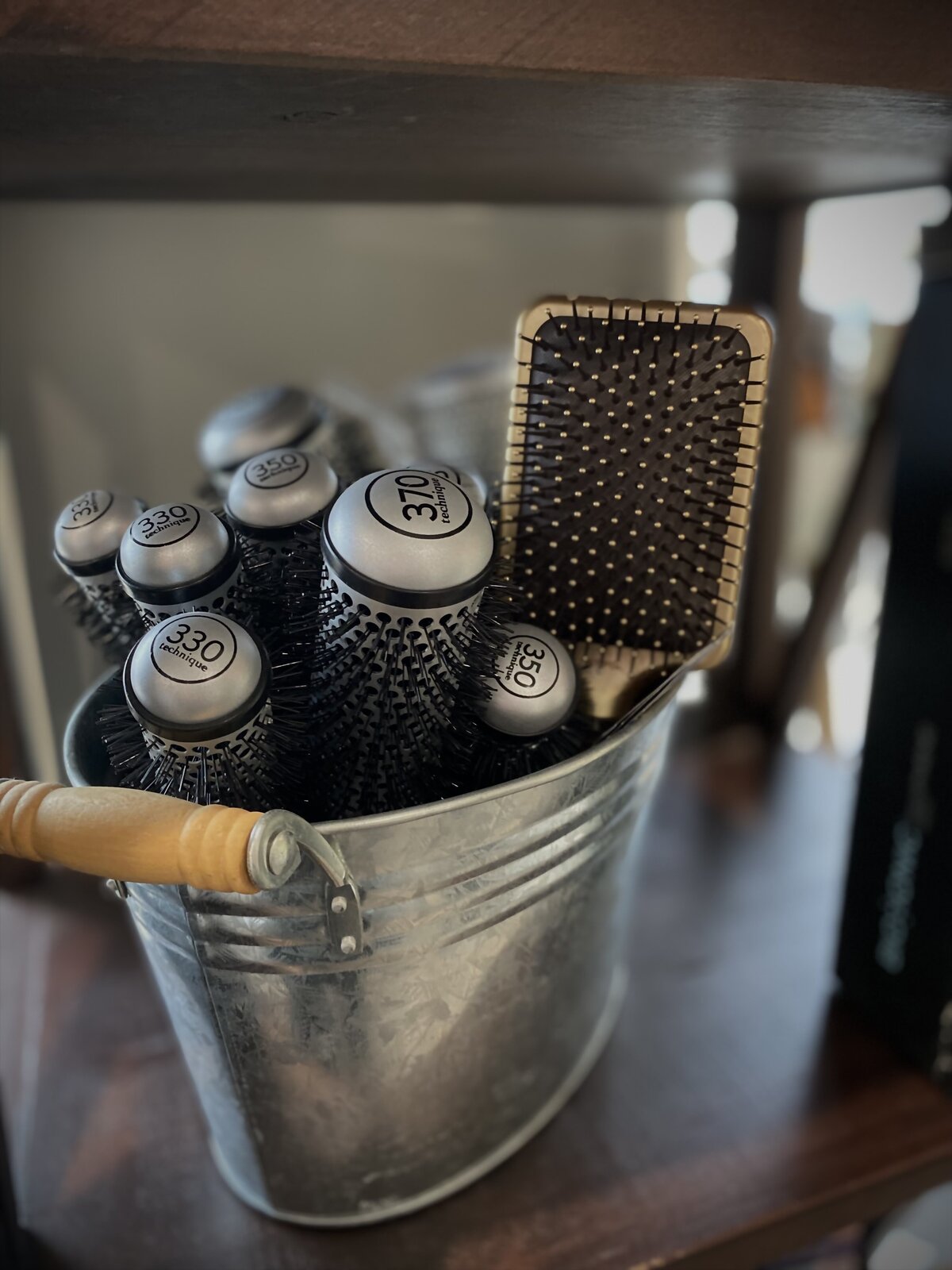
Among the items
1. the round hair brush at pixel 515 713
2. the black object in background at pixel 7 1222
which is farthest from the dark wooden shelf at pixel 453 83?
the black object in background at pixel 7 1222

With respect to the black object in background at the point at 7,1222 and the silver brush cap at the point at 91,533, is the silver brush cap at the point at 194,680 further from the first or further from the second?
the black object in background at the point at 7,1222

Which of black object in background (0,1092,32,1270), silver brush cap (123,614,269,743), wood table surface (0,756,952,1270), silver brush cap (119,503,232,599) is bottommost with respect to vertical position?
wood table surface (0,756,952,1270)

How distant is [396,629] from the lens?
0.93 feet

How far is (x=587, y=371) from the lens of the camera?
1.16ft

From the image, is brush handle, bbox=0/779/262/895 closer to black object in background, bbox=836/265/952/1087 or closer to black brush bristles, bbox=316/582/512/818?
black brush bristles, bbox=316/582/512/818

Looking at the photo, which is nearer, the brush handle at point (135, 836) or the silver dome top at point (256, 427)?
the brush handle at point (135, 836)

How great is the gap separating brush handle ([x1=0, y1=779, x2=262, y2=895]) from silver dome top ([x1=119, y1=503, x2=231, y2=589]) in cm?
8

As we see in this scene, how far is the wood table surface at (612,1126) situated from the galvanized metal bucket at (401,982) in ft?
0.07

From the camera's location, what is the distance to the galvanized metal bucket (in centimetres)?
31

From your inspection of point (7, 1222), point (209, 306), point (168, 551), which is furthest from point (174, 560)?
point (209, 306)

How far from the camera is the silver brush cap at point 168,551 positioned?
0.30 metres

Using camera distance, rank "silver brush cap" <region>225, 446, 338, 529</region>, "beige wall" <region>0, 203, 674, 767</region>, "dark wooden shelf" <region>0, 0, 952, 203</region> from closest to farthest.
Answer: "dark wooden shelf" <region>0, 0, 952, 203</region>
"silver brush cap" <region>225, 446, 338, 529</region>
"beige wall" <region>0, 203, 674, 767</region>

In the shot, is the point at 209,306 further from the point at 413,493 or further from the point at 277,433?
the point at 413,493

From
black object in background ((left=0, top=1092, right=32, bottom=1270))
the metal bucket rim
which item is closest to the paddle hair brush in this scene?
the metal bucket rim
